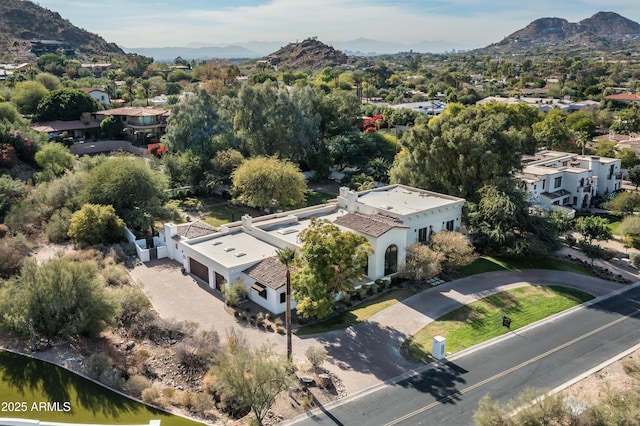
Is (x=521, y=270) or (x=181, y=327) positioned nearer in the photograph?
(x=181, y=327)

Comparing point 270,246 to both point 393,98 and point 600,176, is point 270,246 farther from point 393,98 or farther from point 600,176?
point 393,98

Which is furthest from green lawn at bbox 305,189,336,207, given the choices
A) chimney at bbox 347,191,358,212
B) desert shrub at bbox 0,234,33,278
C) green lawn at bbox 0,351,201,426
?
green lawn at bbox 0,351,201,426

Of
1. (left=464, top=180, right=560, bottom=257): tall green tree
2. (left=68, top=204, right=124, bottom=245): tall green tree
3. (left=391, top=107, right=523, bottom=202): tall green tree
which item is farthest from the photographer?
(left=391, top=107, right=523, bottom=202): tall green tree

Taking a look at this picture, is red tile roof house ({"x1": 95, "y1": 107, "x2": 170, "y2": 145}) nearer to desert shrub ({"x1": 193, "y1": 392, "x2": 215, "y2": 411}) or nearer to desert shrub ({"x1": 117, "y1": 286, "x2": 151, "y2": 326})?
desert shrub ({"x1": 117, "y1": 286, "x2": 151, "y2": 326})

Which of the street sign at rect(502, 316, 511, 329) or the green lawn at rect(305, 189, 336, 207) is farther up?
the green lawn at rect(305, 189, 336, 207)

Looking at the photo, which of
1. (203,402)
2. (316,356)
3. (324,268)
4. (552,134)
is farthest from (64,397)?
(552,134)

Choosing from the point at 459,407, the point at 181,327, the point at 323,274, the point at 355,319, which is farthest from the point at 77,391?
the point at 459,407

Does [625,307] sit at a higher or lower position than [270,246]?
lower
